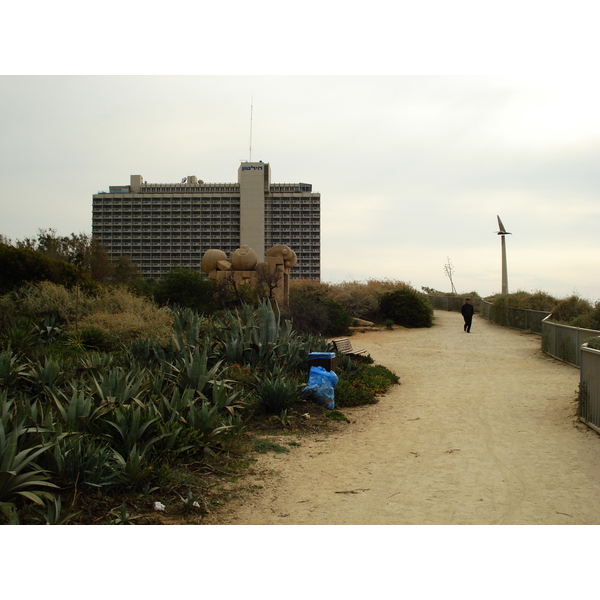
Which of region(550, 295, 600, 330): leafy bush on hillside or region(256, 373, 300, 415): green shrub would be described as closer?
region(256, 373, 300, 415): green shrub

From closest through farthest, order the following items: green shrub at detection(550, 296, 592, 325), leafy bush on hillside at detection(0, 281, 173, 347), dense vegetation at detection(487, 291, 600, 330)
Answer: leafy bush on hillside at detection(0, 281, 173, 347)
dense vegetation at detection(487, 291, 600, 330)
green shrub at detection(550, 296, 592, 325)

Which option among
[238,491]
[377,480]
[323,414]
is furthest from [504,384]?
[238,491]

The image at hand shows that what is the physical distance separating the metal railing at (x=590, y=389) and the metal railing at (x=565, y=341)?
16.1 ft

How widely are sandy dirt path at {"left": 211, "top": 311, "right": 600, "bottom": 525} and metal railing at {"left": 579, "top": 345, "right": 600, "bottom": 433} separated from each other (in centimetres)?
21

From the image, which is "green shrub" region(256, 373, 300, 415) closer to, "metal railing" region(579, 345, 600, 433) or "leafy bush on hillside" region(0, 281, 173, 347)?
"leafy bush on hillside" region(0, 281, 173, 347)

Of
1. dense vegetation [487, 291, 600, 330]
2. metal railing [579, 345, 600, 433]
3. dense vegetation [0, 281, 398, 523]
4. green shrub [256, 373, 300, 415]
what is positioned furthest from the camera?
dense vegetation [487, 291, 600, 330]

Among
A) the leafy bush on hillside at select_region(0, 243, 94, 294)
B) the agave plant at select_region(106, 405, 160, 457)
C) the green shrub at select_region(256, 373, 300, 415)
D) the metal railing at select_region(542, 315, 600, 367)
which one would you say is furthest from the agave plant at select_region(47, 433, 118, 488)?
the leafy bush on hillside at select_region(0, 243, 94, 294)

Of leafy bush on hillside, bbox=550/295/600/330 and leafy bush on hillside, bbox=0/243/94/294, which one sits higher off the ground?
leafy bush on hillside, bbox=0/243/94/294

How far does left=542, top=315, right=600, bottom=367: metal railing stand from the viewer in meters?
13.9

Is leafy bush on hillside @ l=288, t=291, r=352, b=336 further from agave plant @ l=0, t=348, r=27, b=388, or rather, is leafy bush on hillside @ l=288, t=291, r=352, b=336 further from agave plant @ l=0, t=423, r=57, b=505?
agave plant @ l=0, t=423, r=57, b=505

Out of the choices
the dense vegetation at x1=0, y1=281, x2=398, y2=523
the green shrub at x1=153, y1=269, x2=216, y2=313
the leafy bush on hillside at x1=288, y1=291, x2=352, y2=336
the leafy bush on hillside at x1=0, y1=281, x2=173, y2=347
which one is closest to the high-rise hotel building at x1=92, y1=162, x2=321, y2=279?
the green shrub at x1=153, y1=269, x2=216, y2=313

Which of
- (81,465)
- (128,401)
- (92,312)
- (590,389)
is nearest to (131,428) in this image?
(81,465)

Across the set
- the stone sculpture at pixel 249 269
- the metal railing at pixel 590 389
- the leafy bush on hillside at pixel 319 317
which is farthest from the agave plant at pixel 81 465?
the stone sculpture at pixel 249 269

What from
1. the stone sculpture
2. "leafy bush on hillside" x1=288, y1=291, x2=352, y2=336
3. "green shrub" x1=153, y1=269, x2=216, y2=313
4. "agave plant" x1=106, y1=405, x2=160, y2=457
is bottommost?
"agave plant" x1=106, y1=405, x2=160, y2=457
